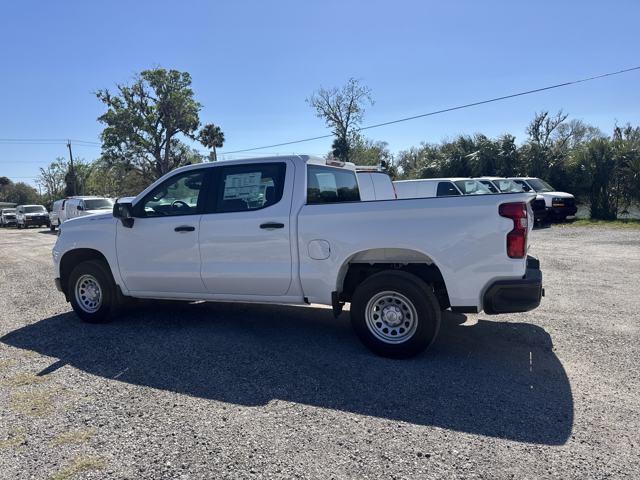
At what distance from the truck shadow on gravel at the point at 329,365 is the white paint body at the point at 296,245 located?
21.9 inches

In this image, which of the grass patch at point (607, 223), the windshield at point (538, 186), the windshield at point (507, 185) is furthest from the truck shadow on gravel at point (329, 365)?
the windshield at point (538, 186)

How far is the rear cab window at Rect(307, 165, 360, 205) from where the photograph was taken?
16.7 feet

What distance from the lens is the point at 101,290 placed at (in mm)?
5930

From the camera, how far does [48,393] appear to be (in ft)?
13.2

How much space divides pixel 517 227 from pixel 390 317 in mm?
1436

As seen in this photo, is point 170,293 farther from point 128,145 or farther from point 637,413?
point 128,145

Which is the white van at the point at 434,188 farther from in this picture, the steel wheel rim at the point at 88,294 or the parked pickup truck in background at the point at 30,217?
the parked pickup truck in background at the point at 30,217

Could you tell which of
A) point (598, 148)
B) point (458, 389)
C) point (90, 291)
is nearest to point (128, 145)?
point (598, 148)

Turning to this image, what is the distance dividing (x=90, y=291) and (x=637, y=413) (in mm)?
5941

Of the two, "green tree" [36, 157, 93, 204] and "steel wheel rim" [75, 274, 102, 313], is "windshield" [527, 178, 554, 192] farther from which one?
"green tree" [36, 157, 93, 204]

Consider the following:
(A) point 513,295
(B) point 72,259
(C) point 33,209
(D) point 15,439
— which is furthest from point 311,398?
(C) point 33,209

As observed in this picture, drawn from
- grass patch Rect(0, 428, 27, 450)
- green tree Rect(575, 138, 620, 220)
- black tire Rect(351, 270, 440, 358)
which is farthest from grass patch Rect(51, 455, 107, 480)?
green tree Rect(575, 138, 620, 220)

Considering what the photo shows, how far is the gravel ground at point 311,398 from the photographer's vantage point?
9.72 ft

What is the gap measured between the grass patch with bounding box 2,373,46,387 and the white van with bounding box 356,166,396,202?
400 centimetres
